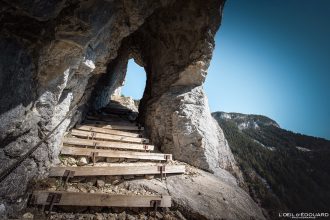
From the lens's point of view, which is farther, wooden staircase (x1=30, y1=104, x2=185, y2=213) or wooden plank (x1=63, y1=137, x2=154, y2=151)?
wooden plank (x1=63, y1=137, x2=154, y2=151)

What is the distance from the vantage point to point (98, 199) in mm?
4898

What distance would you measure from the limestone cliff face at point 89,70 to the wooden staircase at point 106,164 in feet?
1.62

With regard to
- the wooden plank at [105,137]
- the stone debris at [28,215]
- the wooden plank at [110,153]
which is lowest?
the stone debris at [28,215]

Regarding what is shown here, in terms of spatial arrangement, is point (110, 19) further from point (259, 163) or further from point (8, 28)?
point (259, 163)

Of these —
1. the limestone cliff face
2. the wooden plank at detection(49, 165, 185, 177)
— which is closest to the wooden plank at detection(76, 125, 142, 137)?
the limestone cliff face

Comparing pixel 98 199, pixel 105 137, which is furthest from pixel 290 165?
pixel 98 199

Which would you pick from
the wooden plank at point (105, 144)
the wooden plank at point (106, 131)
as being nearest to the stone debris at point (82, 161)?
the wooden plank at point (105, 144)

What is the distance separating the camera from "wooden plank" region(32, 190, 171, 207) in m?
4.55

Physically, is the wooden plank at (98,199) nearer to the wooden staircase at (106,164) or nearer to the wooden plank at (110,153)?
the wooden staircase at (106,164)

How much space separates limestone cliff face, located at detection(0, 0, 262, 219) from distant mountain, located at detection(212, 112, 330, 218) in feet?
30.5

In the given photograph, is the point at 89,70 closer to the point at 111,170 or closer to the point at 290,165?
the point at 111,170

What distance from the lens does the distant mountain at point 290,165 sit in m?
24.8

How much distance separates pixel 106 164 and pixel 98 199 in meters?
1.99

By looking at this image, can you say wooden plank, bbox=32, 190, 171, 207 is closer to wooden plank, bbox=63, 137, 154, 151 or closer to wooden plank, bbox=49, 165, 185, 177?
wooden plank, bbox=49, 165, 185, 177
